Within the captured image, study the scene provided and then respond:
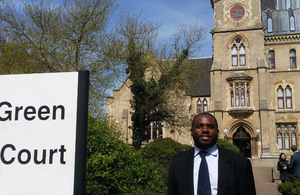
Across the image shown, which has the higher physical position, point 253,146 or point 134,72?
point 134,72

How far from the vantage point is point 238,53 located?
97.1ft

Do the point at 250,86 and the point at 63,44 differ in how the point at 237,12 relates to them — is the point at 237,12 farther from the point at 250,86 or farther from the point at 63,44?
the point at 63,44

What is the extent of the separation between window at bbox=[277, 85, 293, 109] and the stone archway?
5168 millimetres

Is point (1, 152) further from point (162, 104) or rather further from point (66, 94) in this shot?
point (162, 104)

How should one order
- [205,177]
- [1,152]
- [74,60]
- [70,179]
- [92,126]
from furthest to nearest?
[74,60], [92,126], [205,177], [1,152], [70,179]

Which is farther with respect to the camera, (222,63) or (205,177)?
(222,63)

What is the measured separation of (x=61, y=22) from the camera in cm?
1622

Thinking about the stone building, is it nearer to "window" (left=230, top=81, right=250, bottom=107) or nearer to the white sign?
"window" (left=230, top=81, right=250, bottom=107)

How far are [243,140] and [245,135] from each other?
34.7 inches

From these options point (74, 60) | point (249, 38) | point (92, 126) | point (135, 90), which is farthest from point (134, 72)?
point (92, 126)

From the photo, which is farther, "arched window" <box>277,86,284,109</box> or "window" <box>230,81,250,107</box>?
"arched window" <box>277,86,284,109</box>

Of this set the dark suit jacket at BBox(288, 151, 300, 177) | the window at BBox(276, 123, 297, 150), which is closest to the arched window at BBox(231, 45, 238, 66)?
the window at BBox(276, 123, 297, 150)

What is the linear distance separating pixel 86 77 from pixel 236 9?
30.7 meters

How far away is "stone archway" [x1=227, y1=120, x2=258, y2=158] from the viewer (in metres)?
27.9
